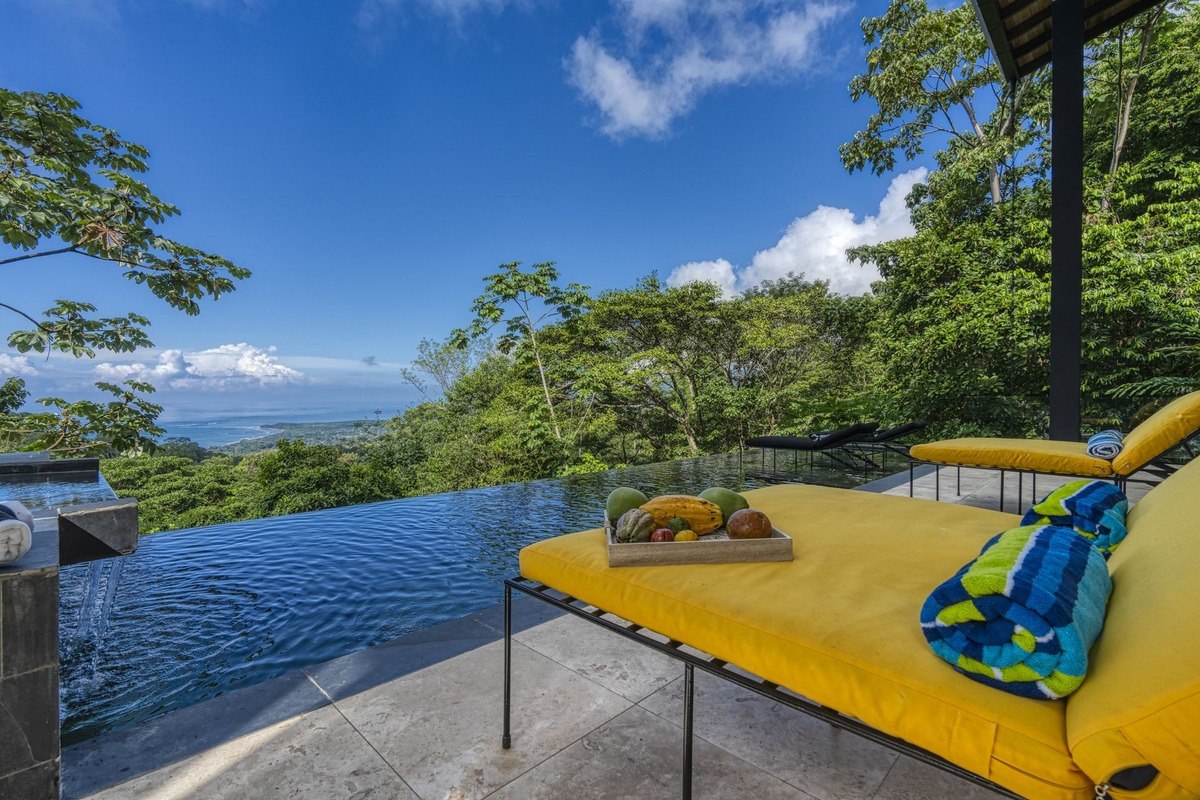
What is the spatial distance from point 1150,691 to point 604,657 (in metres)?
1.39

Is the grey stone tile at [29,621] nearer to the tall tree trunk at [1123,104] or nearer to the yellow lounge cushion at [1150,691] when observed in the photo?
the yellow lounge cushion at [1150,691]

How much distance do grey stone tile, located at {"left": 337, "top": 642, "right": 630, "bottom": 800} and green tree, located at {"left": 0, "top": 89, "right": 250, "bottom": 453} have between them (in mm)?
5464

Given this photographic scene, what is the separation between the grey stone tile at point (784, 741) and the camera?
1.14 m

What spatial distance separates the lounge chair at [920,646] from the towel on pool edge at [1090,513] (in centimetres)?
7

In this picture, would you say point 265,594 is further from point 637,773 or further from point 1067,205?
point 1067,205

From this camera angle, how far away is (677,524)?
Result: 124 cm

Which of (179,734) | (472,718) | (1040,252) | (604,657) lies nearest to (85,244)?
(179,734)

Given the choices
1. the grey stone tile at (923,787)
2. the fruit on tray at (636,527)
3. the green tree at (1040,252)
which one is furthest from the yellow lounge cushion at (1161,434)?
the green tree at (1040,252)

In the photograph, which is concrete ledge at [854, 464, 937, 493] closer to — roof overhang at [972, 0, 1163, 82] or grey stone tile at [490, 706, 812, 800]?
grey stone tile at [490, 706, 812, 800]

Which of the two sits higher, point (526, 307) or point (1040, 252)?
point (526, 307)

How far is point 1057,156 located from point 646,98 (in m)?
13.0

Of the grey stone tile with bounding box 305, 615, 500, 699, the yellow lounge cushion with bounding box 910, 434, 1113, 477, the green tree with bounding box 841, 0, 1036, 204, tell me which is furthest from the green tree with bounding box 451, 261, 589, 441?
the grey stone tile with bounding box 305, 615, 500, 699

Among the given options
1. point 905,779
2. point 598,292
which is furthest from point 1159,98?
point 905,779

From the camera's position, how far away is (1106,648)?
0.65 meters
